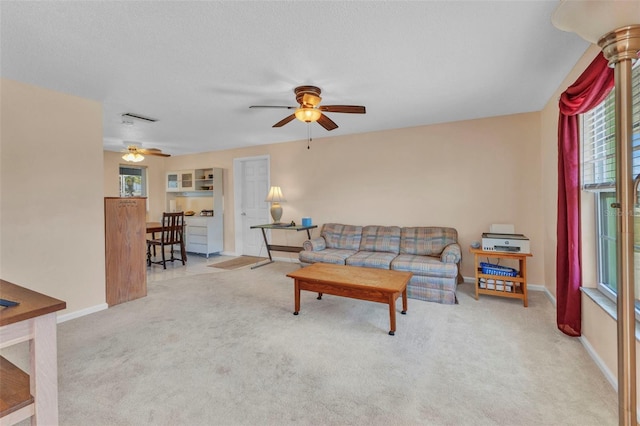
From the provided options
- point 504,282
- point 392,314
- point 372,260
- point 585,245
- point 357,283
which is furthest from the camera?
point 372,260

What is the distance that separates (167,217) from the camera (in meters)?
5.16

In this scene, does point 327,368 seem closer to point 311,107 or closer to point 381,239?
point 311,107

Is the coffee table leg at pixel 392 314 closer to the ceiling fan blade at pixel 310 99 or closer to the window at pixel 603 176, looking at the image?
the window at pixel 603 176

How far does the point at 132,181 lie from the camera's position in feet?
22.0

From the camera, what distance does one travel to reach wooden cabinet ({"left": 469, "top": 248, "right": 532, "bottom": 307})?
3119 mm

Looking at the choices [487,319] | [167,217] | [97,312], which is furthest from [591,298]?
[167,217]

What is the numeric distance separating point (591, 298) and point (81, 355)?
3.92 metres

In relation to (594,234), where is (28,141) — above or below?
above

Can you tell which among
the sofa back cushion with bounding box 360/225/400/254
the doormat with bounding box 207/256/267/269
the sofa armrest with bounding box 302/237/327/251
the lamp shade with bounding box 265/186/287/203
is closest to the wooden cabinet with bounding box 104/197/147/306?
the doormat with bounding box 207/256/267/269

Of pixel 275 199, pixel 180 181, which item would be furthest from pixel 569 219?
pixel 180 181

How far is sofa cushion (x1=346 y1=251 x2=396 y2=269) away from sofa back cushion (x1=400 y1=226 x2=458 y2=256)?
0.92ft

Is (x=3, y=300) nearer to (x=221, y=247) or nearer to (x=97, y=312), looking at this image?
(x=97, y=312)

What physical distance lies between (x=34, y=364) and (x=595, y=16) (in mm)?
2311

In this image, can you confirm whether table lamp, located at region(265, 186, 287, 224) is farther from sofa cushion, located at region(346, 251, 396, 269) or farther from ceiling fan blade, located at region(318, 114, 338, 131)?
ceiling fan blade, located at region(318, 114, 338, 131)
